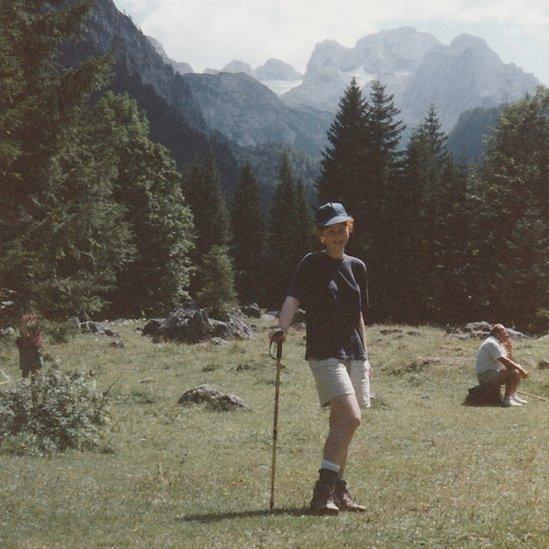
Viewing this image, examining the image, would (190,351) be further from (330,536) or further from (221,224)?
(221,224)

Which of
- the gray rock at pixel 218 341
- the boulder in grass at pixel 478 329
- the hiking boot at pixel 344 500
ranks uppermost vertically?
the boulder in grass at pixel 478 329

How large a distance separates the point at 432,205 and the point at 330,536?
4678cm

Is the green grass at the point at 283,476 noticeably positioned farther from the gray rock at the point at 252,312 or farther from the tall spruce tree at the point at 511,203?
the gray rock at the point at 252,312

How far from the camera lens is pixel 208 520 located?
7.02 meters

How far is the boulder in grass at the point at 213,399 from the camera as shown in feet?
53.9

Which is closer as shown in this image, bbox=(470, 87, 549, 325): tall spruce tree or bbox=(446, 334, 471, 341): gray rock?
bbox=(446, 334, 471, 341): gray rock

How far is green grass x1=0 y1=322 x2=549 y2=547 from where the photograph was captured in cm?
645

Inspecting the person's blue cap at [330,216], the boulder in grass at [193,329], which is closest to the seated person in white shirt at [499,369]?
the person's blue cap at [330,216]

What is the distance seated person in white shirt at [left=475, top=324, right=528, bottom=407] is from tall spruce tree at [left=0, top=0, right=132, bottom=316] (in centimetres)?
1068

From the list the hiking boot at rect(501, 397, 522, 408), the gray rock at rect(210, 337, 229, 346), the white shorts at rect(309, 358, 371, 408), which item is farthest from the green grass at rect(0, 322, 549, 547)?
the gray rock at rect(210, 337, 229, 346)

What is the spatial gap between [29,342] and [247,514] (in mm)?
11944

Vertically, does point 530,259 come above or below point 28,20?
below

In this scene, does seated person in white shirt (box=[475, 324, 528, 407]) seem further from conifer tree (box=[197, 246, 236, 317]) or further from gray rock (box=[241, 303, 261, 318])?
gray rock (box=[241, 303, 261, 318])

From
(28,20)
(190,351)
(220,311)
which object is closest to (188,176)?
(220,311)
